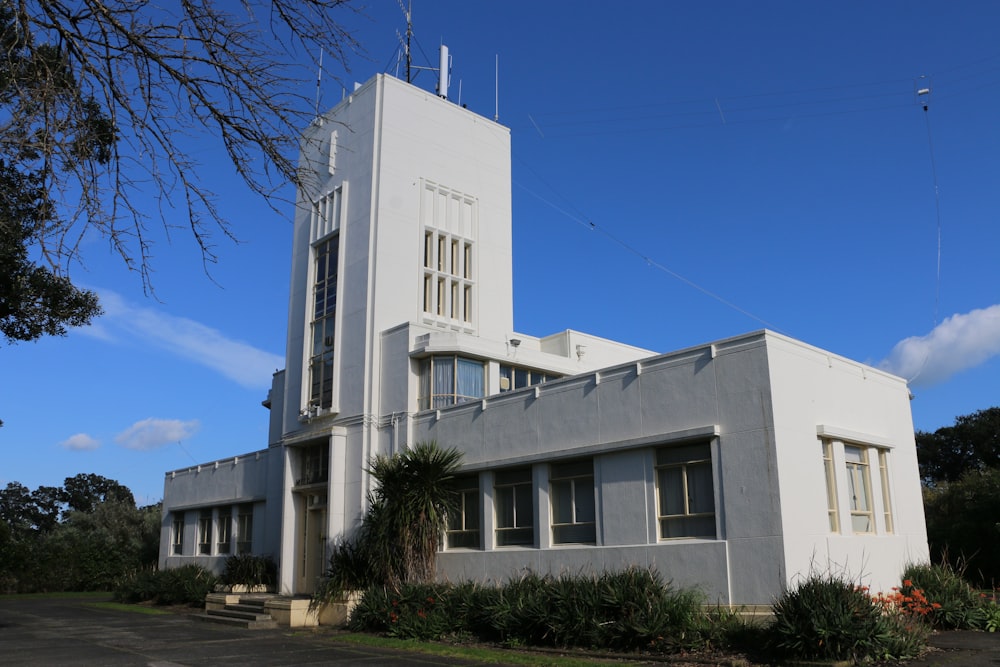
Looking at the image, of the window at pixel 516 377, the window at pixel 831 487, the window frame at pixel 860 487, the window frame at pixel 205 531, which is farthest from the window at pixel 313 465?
the window frame at pixel 860 487

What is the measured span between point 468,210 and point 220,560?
1519cm

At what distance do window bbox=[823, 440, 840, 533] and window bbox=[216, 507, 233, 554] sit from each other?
21.6m

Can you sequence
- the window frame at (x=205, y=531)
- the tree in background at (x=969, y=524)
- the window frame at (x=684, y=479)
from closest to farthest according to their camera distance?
the window frame at (x=684, y=479)
the tree in background at (x=969, y=524)
the window frame at (x=205, y=531)

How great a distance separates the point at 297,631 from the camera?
747 inches

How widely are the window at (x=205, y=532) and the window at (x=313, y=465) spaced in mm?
9340

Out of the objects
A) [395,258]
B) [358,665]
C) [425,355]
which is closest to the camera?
[358,665]

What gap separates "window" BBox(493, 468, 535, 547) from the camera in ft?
61.0

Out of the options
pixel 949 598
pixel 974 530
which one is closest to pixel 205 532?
pixel 949 598

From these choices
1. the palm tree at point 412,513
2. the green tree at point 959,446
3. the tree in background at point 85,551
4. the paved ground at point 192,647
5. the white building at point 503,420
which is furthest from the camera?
the green tree at point 959,446

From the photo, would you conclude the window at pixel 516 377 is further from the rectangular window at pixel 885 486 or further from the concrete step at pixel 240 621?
the rectangular window at pixel 885 486

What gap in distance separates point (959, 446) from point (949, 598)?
135 feet

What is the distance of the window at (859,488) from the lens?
52.6 ft

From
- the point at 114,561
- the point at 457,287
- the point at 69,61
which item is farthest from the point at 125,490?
the point at 69,61

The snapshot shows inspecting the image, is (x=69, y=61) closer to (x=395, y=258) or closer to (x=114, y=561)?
(x=395, y=258)
